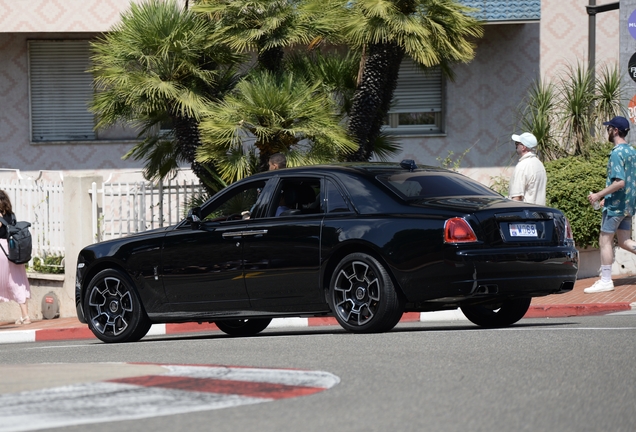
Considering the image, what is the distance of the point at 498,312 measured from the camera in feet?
34.0

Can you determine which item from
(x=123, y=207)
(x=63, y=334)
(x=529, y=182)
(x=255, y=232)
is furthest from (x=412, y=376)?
(x=123, y=207)

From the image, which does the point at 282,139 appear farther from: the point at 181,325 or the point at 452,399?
the point at 452,399

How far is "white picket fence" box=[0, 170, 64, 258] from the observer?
16808 mm

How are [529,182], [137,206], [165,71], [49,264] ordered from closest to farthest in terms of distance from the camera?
[529,182] < [165,71] < [137,206] < [49,264]

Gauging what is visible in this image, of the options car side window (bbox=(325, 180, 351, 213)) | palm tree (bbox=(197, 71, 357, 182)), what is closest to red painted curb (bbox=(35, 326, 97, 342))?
palm tree (bbox=(197, 71, 357, 182))

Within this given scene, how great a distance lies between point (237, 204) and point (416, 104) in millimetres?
8181

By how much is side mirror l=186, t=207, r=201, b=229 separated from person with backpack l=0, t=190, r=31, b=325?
5.81m

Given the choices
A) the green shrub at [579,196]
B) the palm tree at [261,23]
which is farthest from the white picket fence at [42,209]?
the green shrub at [579,196]

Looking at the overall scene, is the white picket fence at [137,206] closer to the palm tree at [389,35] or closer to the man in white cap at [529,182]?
→ the palm tree at [389,35]

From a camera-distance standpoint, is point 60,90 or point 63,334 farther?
point 60,90

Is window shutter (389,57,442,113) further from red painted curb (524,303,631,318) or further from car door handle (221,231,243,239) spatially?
car door handle (221,231,243,239)

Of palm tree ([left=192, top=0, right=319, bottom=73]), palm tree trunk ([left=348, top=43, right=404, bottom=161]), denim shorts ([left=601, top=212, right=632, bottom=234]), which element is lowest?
denim shorts ([left=601, top=212, right=632, bottom=234])

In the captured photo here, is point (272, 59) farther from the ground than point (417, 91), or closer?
closer

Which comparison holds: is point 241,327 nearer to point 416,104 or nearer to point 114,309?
point 114,309
